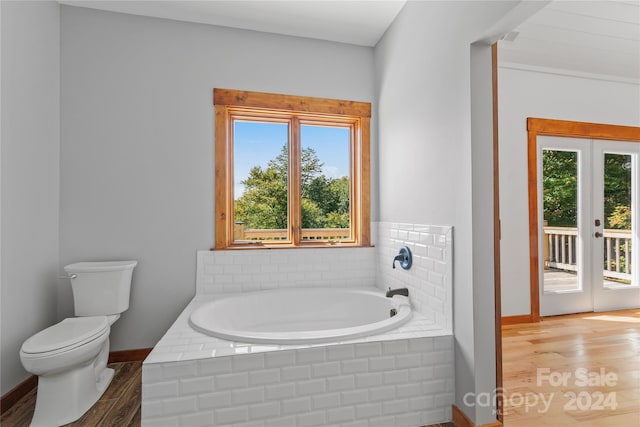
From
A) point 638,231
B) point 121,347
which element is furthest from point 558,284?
point 121,347

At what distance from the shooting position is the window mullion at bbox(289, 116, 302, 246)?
2924 millimetres

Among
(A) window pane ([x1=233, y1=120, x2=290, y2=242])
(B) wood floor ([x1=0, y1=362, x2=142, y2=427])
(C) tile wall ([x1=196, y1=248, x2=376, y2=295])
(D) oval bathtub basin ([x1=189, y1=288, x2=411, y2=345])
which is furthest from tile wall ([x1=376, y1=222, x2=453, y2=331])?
(B) wood floor ([x1=0, y1=362, x2=142, y2=427])

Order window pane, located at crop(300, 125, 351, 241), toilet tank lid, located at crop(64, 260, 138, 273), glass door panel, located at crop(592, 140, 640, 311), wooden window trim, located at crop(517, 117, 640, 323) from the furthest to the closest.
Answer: glass door panel, located at crop(592, 140, 640, 311), wooden window trim, located at crop(517, 117, 640, 323), window pane, located at crop(300, 125, 351, 241), toilet tank lid, located at crop(64, 260, 138, 273)

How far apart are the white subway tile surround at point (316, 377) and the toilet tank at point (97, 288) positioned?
0.65m

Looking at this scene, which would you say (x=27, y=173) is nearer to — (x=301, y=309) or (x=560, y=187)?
(x=301, y=309)

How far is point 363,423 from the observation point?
164 centimetres

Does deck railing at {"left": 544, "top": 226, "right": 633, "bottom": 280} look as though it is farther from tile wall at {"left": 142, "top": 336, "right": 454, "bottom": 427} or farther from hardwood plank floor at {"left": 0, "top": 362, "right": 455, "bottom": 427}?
hardwood plank floor at {"left": 0, "top": 362, "right": 455, "bottom": 427}

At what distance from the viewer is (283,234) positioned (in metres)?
2.94

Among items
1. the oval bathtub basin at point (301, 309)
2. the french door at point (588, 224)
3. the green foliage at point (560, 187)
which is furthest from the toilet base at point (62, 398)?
the green foliage at point (560, 187)

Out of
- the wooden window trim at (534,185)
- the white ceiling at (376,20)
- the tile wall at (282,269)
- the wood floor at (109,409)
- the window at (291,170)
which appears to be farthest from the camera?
the wooden window trim at (534,185)

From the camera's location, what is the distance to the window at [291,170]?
109 inches

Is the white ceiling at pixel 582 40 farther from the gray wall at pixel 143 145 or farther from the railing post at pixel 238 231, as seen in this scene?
the railing post at pixel 238 231

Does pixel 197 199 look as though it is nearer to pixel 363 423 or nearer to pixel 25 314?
pixel 25 314

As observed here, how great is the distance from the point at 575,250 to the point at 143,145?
14.6 feet
